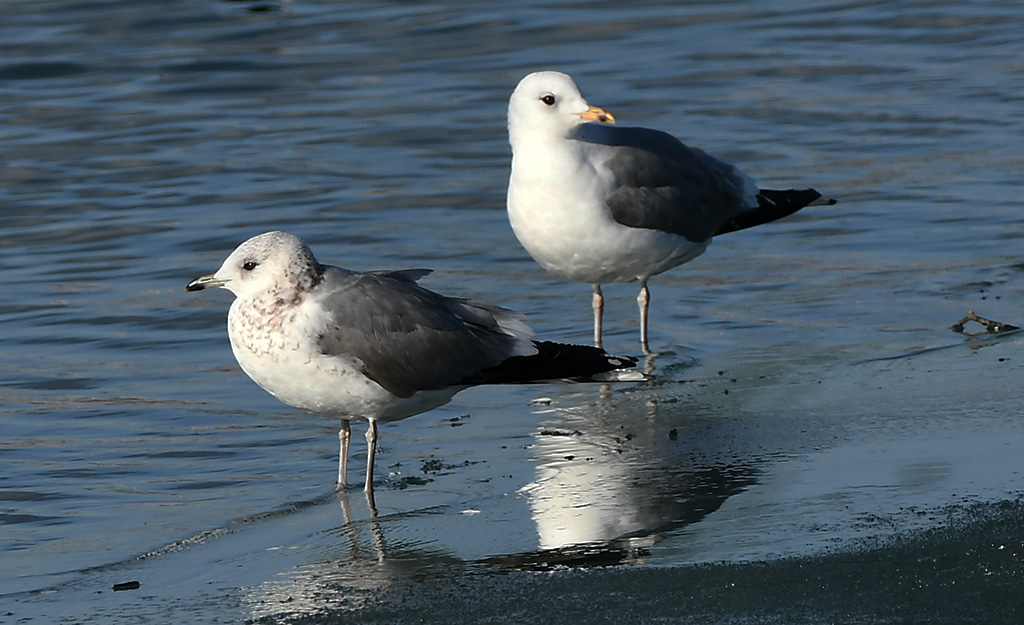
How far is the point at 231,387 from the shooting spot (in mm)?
8188

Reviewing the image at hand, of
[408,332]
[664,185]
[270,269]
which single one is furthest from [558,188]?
[270,269]

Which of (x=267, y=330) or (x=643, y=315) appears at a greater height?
(x=267, y=330)

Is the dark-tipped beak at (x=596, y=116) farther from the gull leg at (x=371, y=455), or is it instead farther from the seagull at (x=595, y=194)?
the gull leg at (x=371, y=455)

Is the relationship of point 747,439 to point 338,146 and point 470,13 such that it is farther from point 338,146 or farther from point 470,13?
point 470,13

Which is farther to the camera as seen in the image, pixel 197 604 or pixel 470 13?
pixel 470 13

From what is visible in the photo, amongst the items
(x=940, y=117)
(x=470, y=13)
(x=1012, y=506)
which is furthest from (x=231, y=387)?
(x=470, y=13)

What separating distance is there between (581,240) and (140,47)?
12423 millimetres

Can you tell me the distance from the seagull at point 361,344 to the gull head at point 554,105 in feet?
5.97

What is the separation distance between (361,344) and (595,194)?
241 centimetres

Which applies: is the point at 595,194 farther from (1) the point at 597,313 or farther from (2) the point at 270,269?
(2) the point at 270,269

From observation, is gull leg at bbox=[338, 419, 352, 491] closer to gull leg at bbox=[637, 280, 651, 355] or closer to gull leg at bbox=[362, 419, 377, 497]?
gull leg at bbox=[362, 419, 377, 497]

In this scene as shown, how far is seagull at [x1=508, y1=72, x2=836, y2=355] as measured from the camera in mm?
8016

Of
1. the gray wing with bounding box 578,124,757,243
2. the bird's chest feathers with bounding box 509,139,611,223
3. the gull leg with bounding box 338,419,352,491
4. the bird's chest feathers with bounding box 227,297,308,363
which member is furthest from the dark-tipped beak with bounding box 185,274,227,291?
the gray wing with bounding box 578,124,757,243

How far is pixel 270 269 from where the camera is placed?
19.5 ft
